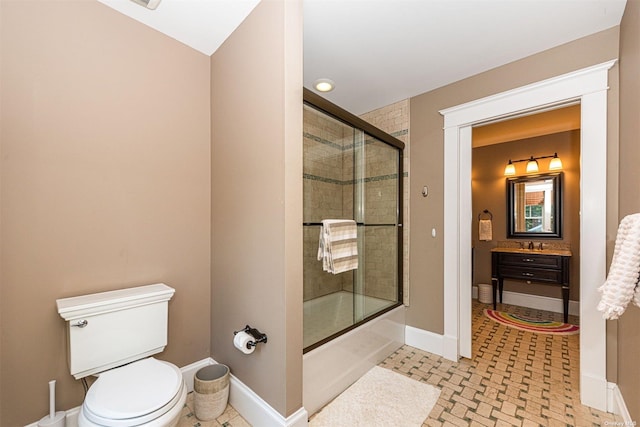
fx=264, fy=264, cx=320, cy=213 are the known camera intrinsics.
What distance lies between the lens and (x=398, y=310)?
2.58 meters

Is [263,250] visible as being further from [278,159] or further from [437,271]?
[437,271]

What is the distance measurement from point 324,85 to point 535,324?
351 centimetres

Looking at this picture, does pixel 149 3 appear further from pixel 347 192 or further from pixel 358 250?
pixel 358 250

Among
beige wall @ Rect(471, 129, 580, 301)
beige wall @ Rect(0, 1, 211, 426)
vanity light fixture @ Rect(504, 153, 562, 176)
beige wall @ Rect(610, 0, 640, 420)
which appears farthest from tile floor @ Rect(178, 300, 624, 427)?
vanity light fixture @ Rect(504, 153, 562, 176)

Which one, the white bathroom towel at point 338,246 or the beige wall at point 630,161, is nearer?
the beige wall at point 630,161

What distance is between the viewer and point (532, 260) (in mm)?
3338

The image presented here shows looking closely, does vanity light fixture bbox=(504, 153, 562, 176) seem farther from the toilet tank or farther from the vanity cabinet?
the toilet tank

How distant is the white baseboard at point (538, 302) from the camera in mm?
3338

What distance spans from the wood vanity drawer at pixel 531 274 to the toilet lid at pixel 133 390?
3.87 meters

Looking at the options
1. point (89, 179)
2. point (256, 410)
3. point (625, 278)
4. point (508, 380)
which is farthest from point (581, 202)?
point (89, 179)

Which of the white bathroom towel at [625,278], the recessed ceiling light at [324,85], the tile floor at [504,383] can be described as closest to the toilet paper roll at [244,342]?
the tile floor at [504,383]

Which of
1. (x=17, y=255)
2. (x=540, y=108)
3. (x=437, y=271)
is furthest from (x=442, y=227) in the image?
(x=17, y=255)

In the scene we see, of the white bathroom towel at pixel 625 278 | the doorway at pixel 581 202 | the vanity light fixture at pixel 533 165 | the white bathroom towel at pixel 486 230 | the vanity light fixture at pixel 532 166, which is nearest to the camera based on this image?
the white bathroom towel at pixel 625 278

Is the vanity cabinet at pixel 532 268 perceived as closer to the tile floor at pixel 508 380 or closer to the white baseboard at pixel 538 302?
the white baseboard at pixel 538 302
